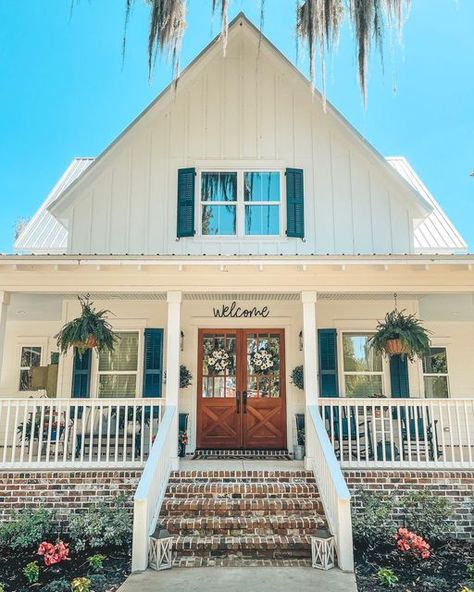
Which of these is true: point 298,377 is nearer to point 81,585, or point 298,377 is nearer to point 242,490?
point 242,490

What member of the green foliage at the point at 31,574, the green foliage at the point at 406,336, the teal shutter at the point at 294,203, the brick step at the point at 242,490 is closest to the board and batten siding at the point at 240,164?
the teal shutter at the point at 294,203

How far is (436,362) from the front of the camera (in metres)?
9.57

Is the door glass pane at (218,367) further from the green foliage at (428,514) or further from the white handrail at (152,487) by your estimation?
the green foliage at (428,514)

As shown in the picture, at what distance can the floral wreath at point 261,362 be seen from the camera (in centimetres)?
→ 930

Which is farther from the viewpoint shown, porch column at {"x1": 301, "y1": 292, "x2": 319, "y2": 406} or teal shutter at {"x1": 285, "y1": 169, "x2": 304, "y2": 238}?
teal shutter at {"x1": 285, "y1": 169, "x2": 304, "y2": 238}

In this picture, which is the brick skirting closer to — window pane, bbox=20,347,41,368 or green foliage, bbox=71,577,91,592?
green foliage, bbox=71,577,91,592

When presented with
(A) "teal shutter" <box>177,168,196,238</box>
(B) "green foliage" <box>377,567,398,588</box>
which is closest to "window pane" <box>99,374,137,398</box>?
(A) "teal shutter" <box>177,168,196,238</box>

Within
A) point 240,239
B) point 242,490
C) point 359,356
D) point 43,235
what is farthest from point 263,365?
point 43,235

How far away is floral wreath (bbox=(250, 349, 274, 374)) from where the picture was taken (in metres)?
9.30

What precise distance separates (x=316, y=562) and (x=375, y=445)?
6.78 ft

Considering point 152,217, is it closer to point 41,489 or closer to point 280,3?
point 280,3

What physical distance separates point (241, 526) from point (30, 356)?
5.80m

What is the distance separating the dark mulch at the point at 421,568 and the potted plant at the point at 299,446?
2.25 m

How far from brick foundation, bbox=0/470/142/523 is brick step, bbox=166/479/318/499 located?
669 millimetres
